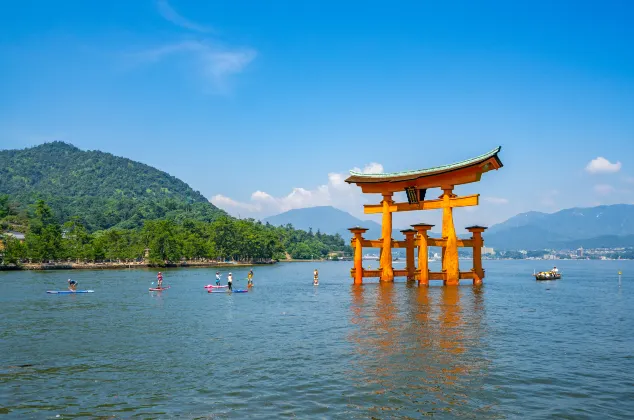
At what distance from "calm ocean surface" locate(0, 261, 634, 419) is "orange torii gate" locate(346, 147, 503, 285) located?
16419 millimetres

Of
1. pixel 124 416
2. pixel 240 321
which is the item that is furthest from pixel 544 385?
pixel 240 321

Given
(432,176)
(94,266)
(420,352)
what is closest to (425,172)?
(432,176)

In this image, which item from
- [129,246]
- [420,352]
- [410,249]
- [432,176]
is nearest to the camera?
[420,352]

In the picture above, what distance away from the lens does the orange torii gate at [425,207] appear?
4469cm

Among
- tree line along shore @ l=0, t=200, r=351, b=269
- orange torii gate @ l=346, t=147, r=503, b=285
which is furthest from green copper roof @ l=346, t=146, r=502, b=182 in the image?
tree line along shore @ l=0, t=200, r=351, b=269

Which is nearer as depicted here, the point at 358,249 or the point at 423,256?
the point at 423,256

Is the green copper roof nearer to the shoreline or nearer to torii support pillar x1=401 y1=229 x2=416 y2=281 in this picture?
torii support pillar x1=401 y1=229 x2=416 y2=281

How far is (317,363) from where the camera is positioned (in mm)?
16250

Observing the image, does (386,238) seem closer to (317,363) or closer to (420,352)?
(420,352)

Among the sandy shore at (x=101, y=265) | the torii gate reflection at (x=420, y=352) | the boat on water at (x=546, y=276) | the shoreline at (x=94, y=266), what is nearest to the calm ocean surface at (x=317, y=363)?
the torii gate reflection at (x=420, y=352)

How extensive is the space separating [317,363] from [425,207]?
34.9 metres

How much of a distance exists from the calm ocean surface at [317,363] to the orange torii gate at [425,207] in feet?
53.9

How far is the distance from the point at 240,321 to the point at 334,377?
40.2 ft

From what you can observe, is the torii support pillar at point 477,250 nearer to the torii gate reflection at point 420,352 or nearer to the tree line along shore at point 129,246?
the torii gate reflection at point 420,352
